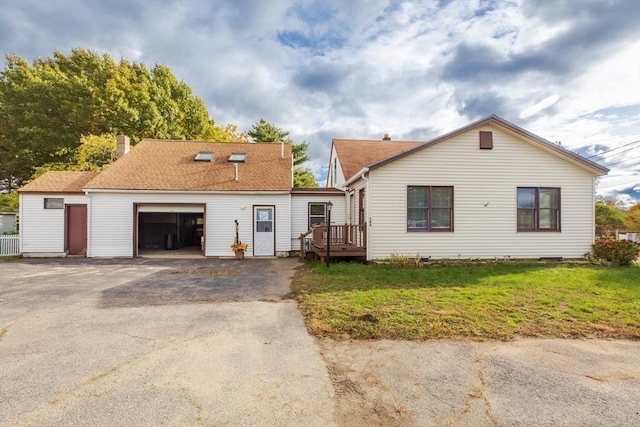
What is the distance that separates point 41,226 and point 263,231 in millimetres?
9267

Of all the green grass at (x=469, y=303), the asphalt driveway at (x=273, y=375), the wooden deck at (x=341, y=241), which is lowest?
the asphalt driveway at (x=273, y=375)

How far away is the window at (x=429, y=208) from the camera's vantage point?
11.1 metres

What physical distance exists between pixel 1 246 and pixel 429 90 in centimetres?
2015

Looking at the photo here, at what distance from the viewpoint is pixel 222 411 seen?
2.63 m

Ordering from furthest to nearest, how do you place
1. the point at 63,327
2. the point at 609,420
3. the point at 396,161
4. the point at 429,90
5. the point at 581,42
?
1. the point at 429,90
2. the point at 581,42
3. the point at 396,161
4. the point at 63,327
5. the point at 609,420

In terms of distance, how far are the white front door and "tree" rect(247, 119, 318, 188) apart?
56.7 feet

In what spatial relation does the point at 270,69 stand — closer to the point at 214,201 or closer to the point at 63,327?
the point at 214,201

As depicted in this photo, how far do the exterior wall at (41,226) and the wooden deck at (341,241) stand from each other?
10.3 m

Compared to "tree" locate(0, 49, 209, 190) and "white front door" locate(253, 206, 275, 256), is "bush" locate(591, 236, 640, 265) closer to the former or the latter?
"white front door" locate(253, 206, 275, 256)

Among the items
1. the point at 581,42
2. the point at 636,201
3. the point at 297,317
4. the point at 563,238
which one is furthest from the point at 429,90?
the point at 636,201

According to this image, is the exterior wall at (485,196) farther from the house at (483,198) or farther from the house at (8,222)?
the house at (8,222)

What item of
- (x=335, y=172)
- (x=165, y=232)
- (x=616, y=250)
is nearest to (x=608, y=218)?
(x=616, y=250)

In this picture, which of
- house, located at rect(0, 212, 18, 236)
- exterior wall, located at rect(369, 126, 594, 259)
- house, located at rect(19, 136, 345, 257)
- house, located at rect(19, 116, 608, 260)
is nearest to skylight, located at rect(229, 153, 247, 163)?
house, located at rect(19, 116, 608, 260)

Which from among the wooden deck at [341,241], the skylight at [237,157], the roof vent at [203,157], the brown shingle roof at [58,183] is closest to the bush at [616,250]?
the wooden deck at [341,241]
